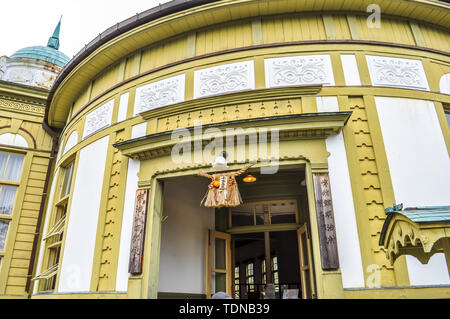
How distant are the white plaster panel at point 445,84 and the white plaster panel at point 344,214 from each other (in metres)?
2.46

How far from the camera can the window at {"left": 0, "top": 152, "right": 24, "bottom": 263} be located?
9969 mm

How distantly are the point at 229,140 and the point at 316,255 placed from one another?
265 centimetres

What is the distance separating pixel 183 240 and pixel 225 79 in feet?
14.0

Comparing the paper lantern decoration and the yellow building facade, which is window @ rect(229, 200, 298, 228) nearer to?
the yellow building facade

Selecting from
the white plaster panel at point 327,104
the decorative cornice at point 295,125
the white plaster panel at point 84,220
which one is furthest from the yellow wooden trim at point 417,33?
the white plaster panel at point 84,220

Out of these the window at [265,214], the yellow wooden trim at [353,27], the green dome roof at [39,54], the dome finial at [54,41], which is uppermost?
the dome finial at [54,41]

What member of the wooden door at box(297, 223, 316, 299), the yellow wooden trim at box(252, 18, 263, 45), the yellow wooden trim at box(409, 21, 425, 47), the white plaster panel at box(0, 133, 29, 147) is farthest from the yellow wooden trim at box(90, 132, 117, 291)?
the yellow wooden trim at box(409, 21, 425, 47)

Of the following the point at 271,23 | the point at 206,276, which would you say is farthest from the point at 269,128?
the point at 206,276

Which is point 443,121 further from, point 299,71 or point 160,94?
point 160,94

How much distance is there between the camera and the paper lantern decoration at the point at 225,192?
582 centimetres

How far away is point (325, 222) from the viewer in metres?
5.25

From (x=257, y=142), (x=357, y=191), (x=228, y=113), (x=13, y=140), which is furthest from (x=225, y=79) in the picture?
(x=13, y=140)

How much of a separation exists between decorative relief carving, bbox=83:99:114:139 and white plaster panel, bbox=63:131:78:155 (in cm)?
59

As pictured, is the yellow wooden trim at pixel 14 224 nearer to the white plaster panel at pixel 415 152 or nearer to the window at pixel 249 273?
the white plaster panel at pixel 415 152
